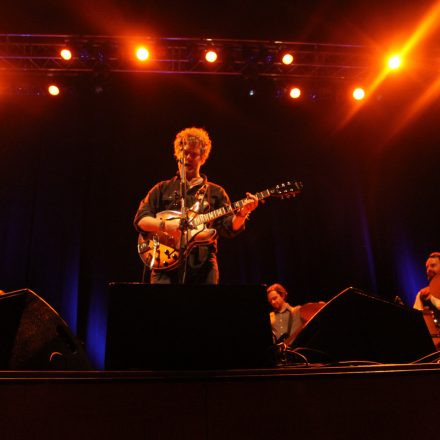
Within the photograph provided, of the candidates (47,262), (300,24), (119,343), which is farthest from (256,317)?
(47,262)

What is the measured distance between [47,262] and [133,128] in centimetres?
258

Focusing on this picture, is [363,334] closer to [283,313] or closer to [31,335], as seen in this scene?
[31,335]

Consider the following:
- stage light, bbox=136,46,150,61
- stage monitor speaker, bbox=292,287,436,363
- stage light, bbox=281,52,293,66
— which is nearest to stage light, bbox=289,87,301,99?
stage light, bbox=281,52,293,66

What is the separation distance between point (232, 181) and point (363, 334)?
559 cm

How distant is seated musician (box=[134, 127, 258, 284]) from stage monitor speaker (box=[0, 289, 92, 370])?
1.30 meters

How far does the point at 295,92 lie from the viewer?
626cm

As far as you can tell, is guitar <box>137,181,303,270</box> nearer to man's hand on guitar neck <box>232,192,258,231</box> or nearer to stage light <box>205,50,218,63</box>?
man's hand on guitar neck <box>232,192,258,231</box>

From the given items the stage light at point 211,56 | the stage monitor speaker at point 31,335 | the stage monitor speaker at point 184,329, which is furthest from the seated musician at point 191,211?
the stage light at point 211,56

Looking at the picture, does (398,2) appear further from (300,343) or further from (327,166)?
(300,343)

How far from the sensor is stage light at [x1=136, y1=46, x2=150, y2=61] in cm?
560

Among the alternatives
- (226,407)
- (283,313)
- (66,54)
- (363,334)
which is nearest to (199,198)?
(363,334)

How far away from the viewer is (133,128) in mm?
7207

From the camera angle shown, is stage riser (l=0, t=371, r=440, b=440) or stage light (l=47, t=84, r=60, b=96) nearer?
stage riser (l=0, t=371, r=440, b=440)

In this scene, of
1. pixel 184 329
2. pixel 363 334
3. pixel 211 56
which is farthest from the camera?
pixel 211 56
